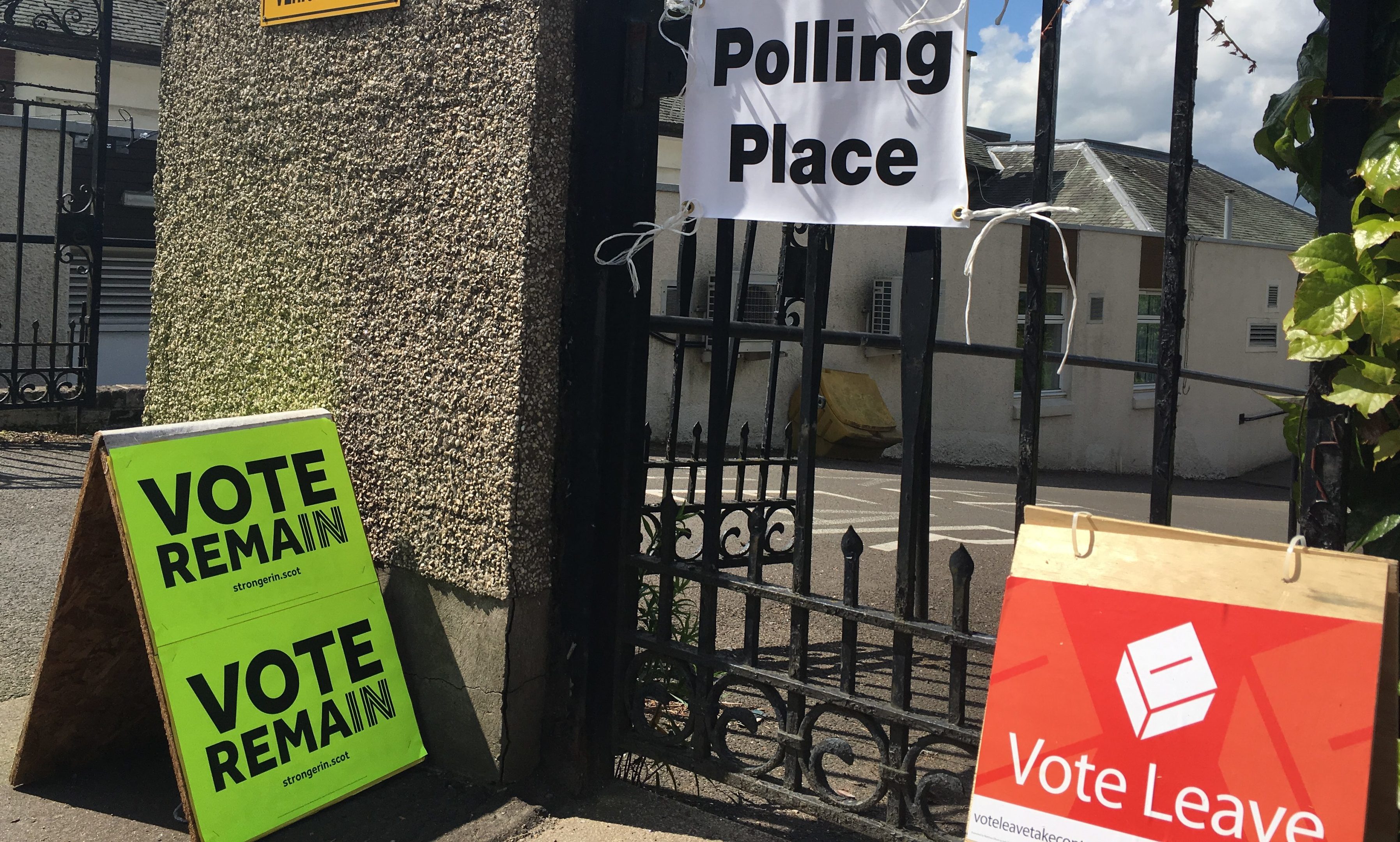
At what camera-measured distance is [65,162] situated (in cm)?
1228

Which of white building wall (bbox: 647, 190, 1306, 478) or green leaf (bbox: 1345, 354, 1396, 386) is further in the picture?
white building wall (bbox: 647, 190, 1306, 478)

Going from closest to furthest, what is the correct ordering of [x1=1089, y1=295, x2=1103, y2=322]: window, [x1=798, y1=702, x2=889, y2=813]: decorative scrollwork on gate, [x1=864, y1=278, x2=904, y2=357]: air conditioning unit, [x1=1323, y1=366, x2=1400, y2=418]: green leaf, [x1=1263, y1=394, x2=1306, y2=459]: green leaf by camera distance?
[x1=1323, y1=366, x2=1400, y2=418]: green leaf < [x1=1263, y1=394, x2=1306, y2=459]: green leaf < [x1=798, y1=702, x2=889, y2=813]: decorative scrollwork on gate < [x1=864, y1=278, x2=904, y2=357]: air conditioning unit < [x1=1089, y1=295, x2=1103, y2=322]: window

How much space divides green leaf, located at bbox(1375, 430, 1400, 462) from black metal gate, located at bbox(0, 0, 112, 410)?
321 inches

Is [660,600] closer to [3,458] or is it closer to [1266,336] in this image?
[3,458]

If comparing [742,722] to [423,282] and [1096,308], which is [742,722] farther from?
[1096,308]

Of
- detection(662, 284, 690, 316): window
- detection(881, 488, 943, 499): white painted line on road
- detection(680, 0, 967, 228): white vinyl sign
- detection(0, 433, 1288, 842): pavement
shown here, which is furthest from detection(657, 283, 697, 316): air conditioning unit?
detection(680, 0, 967, 228): white vinyl sign

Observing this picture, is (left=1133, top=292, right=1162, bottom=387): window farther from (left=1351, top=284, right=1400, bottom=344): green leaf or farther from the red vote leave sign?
the red vote leave sign

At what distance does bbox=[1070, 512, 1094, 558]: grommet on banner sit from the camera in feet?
5.81

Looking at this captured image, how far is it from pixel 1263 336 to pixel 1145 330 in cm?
461

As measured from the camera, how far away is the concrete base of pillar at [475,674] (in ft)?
9.36

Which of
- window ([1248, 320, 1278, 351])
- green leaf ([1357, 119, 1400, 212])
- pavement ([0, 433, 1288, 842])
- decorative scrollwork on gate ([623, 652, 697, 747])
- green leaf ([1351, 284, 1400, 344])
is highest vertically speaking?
window ([1248, 320, 1278, 351])

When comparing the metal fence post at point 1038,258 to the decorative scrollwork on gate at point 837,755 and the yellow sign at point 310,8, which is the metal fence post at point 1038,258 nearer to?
the decorative scrollwork on gate at point 837,755

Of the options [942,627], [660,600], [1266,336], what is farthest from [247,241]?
[1266,336]

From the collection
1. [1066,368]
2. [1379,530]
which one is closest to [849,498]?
[1066,368]
